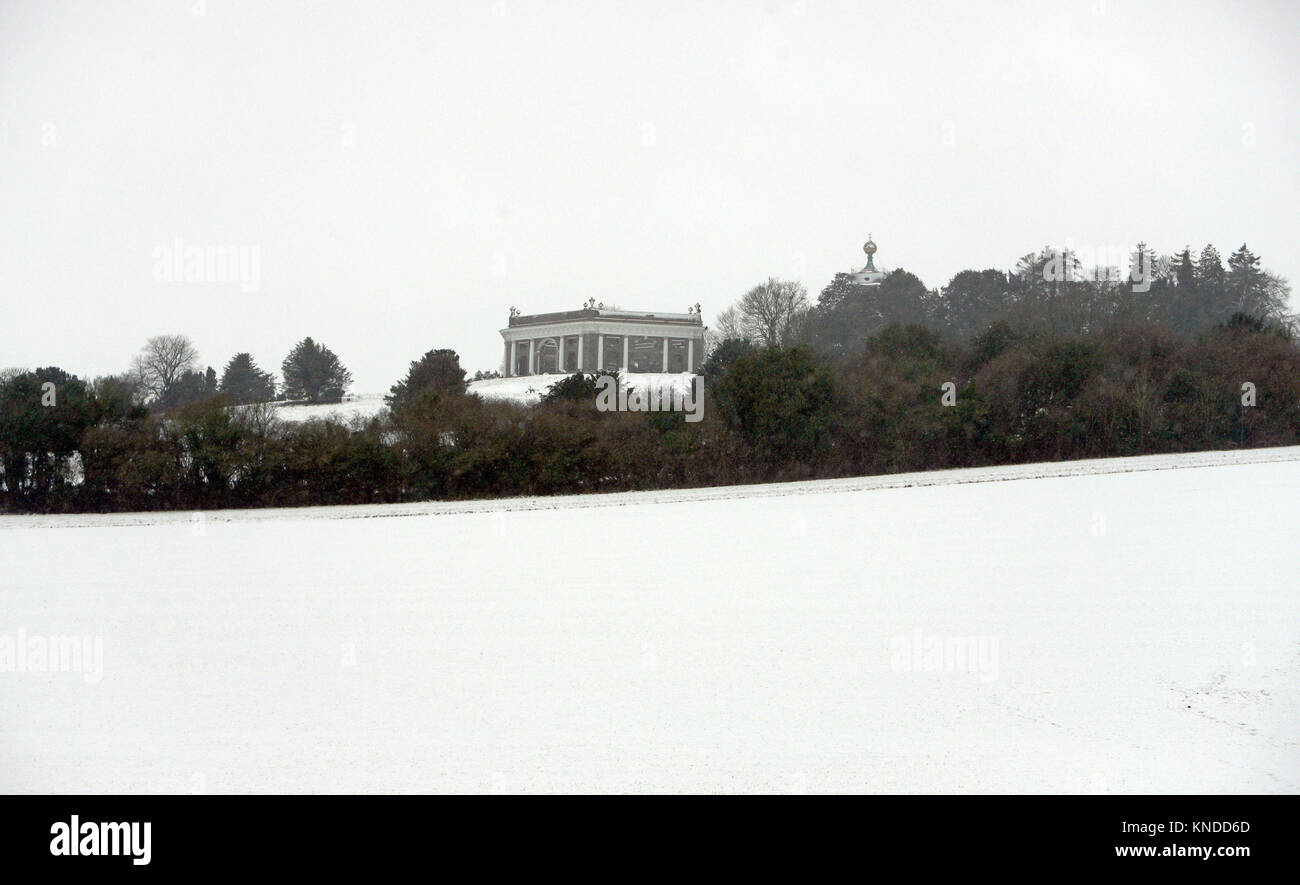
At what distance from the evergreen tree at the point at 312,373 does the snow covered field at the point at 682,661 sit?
1681 inches

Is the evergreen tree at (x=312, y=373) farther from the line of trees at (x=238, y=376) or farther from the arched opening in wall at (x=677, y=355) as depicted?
the arched opening in wall at (x=677, y=355)

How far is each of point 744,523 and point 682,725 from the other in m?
12.1

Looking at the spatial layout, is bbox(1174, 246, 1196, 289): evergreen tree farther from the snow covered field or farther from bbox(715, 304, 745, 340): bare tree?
the snow covered field

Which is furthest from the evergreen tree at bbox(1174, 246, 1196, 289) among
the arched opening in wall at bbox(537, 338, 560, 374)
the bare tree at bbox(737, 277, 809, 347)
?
the arched opening in wall at bbox(537, 338, 560, 374)

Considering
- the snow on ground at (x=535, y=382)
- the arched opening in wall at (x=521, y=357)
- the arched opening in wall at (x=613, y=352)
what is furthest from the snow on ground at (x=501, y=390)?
the arched opening in wall at (x=521, y=357)

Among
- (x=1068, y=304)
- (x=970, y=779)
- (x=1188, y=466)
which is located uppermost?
(x=1068, y=304)

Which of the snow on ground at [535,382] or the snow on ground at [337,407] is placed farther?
the snow on ground at [535,382]

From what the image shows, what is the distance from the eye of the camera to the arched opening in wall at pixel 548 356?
67.9 meters

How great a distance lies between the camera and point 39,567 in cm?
1538

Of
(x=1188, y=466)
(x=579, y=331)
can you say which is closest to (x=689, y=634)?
(x=1188, y=466)

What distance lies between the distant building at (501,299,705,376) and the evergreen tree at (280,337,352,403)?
1373cm

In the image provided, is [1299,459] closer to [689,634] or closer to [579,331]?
[689,634]

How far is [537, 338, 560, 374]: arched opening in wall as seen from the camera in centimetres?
6788

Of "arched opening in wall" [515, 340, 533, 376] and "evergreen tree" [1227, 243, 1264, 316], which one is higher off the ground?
"evergreen tree" [1227, 243, 1264, 316]
